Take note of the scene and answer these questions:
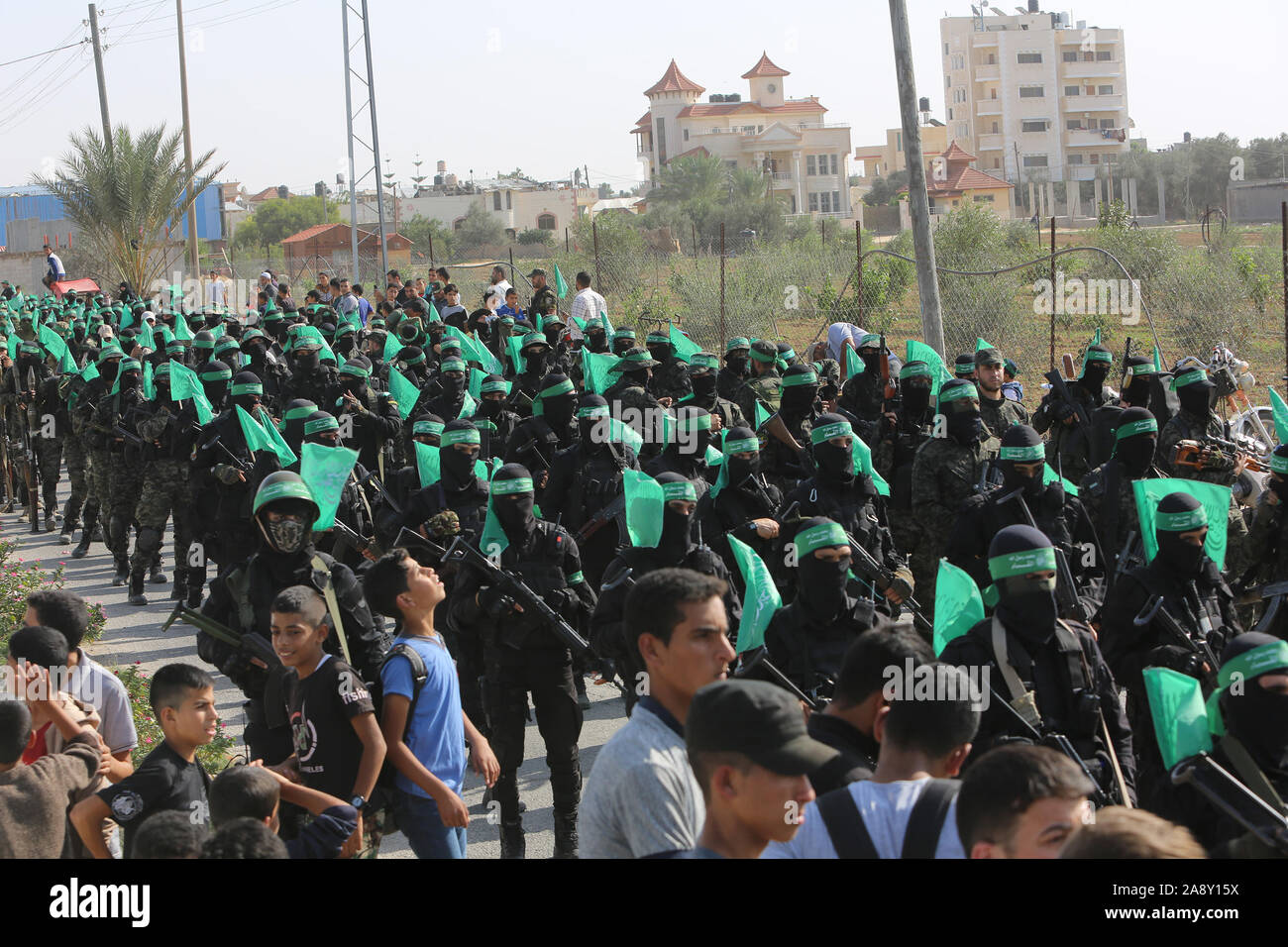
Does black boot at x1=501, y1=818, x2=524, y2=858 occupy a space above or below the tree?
below

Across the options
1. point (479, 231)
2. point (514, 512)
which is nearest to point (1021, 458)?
point (514, 512)

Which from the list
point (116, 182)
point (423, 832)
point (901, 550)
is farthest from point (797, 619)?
point (116, 182)

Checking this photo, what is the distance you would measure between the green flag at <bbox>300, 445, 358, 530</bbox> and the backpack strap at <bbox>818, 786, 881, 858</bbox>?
14.9ft

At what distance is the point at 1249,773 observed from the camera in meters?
3.90

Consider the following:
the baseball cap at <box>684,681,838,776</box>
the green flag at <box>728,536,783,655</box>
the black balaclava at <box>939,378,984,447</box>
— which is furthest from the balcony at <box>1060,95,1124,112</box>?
the baseball cap at <box>684,681,838,776</box>

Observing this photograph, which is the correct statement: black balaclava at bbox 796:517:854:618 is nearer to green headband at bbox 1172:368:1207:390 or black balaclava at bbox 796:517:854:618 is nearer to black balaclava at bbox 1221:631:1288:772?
black balaclava at bbox 1221:631:1288:772

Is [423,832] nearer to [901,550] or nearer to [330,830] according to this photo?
[330,830]

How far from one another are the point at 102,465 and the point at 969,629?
31.9ft

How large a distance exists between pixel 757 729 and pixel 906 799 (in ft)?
1.58

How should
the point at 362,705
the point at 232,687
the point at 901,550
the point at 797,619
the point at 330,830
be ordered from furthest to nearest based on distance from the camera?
1. the point at 232,687
2. the point at 901,550
3. the point at 797,619
4. the point at 362,705
5. the point at 330,830

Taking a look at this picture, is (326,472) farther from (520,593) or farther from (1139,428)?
(1139,428)

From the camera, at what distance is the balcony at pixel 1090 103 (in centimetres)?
10334

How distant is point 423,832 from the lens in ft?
15.6

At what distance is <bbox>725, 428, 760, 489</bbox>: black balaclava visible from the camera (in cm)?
779
